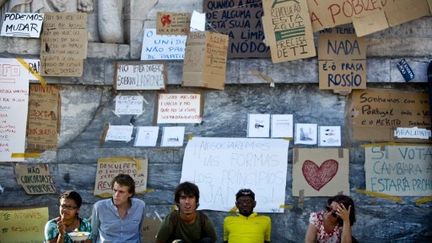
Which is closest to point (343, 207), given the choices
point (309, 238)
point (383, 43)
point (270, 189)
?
point (309, 238)

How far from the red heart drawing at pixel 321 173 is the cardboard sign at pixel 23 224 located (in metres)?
2.88

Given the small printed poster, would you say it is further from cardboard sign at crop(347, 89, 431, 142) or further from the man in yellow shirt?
the man in yellow shirt

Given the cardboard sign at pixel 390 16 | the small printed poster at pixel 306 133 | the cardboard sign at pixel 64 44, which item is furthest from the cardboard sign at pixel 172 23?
the cardboard sign at pixel 390 16

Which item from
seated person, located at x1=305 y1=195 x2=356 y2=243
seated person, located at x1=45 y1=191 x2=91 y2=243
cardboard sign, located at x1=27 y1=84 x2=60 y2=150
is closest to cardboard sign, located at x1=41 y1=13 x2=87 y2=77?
cardboard sign, located at x1=27 y1=84 x2=60 y2=150

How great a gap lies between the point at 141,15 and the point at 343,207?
141 inches

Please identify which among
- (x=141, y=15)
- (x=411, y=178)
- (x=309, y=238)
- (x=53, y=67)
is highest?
(x=141, y=15)

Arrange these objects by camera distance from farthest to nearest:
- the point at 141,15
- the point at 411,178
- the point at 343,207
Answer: the point at 141,15 < the point at 411,178 < the point at 343,207

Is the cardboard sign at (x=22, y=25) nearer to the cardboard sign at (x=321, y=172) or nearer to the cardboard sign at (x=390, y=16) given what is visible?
the cardboard sign at (x=321, y=172)

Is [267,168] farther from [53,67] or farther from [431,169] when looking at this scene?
[53,67]

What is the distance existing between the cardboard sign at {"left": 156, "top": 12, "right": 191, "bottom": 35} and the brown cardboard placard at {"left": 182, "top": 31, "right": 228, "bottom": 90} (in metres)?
0.25

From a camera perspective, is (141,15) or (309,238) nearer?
(309,238)

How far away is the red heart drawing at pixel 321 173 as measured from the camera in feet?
30.3

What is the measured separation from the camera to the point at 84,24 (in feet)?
32.2

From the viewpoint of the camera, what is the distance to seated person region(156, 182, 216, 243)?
777cm
